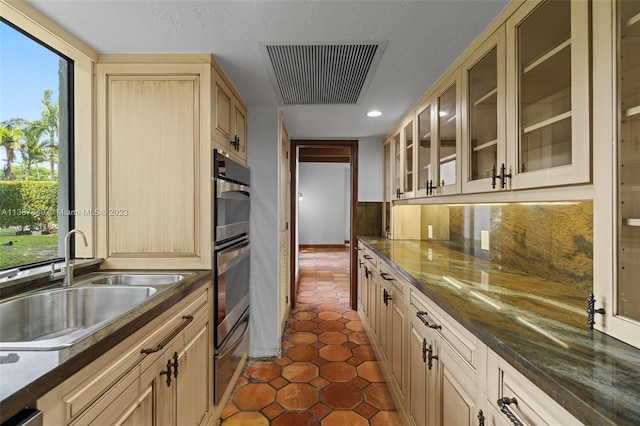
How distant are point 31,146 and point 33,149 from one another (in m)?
0.02

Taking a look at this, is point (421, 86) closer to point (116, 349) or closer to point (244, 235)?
point (244, 235)

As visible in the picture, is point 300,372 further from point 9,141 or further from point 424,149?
point 9,141

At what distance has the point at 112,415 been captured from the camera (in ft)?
2.96

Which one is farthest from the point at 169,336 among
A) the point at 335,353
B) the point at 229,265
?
the point at 335,353

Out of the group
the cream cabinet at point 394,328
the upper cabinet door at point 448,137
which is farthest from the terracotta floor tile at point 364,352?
the upper cabinet door at point 448,137

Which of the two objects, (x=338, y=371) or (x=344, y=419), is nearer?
(x=344, y=419)

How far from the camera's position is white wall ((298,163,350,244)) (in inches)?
376

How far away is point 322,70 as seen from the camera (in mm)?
1872

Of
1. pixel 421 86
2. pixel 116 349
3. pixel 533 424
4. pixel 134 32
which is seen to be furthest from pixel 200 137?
pixel 533 424

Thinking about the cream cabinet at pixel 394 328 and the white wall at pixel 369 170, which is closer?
the cream cabinet at pixel 394 328

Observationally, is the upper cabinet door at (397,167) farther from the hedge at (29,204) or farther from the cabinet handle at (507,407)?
the hedge at (29,204)

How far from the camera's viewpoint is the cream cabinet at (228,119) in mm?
1855

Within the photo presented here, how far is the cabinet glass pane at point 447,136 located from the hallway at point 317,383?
1.57m

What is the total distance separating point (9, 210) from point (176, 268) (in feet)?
2.58
